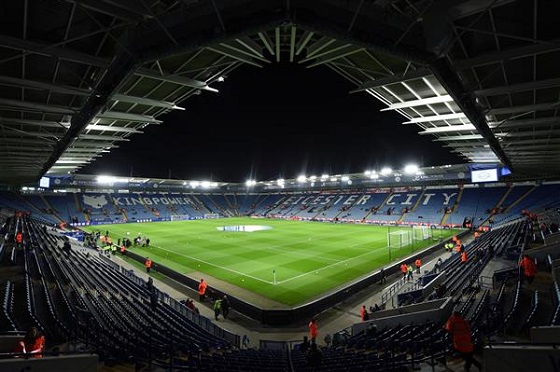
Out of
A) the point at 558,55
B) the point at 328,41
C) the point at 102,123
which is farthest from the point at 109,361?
the point at 558,55

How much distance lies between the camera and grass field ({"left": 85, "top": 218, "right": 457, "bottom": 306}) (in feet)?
70.9

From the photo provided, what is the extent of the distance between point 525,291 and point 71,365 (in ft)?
49.4

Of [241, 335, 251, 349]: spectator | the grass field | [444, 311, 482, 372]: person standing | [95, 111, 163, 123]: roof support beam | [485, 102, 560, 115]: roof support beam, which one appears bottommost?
[241, 335, 251, 349]: spectator

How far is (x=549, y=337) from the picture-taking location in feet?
22.0

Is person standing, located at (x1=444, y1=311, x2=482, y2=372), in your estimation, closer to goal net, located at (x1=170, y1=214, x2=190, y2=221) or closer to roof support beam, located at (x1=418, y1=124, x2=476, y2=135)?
roof support beam, located at (x1=418, y1=124, x2=476, y2=135)

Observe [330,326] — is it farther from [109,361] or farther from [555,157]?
[555,157]

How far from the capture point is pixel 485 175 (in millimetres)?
43469

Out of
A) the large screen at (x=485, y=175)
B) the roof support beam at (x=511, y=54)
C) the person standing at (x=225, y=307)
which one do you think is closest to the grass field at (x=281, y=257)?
the person standing at (x=225, y=307)

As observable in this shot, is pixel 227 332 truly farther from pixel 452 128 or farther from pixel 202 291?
pixel 452 128

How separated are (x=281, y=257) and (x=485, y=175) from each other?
3363 cm

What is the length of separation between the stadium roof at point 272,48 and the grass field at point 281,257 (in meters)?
13.7

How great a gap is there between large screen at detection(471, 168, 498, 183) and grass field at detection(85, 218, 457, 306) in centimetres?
868

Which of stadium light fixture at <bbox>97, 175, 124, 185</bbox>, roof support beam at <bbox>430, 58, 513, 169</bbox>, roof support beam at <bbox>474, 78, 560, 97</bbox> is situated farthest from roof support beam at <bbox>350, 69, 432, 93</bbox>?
stadium light fixture at <bbox>97, 175, 124, 185</bbox>

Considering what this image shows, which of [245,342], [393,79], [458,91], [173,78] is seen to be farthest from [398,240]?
[173,78]
